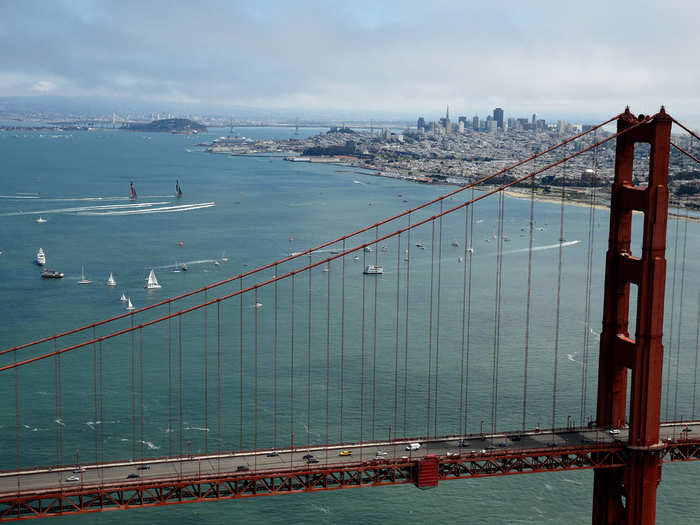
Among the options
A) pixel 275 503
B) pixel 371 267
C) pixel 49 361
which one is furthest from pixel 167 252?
pixel 275 503

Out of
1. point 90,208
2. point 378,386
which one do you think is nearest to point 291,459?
point 378,386

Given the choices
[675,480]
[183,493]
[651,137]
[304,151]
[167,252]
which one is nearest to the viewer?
[183,493]

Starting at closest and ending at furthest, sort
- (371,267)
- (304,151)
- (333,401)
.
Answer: (333,401) < (371,267) < (304,151)

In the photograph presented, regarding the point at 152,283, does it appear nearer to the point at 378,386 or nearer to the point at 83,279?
the point at 83,279

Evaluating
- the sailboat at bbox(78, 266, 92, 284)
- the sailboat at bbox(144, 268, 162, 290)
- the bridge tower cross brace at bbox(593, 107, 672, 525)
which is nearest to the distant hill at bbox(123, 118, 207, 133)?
the sailboat at bbox(78, 266, 92, 284)

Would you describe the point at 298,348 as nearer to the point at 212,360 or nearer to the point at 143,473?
the point at 212,360

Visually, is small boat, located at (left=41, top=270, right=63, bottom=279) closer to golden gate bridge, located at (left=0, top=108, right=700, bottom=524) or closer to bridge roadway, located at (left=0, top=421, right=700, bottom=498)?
golden gate bridge, located at (left=0, top=108, right=700, bottom=524)
